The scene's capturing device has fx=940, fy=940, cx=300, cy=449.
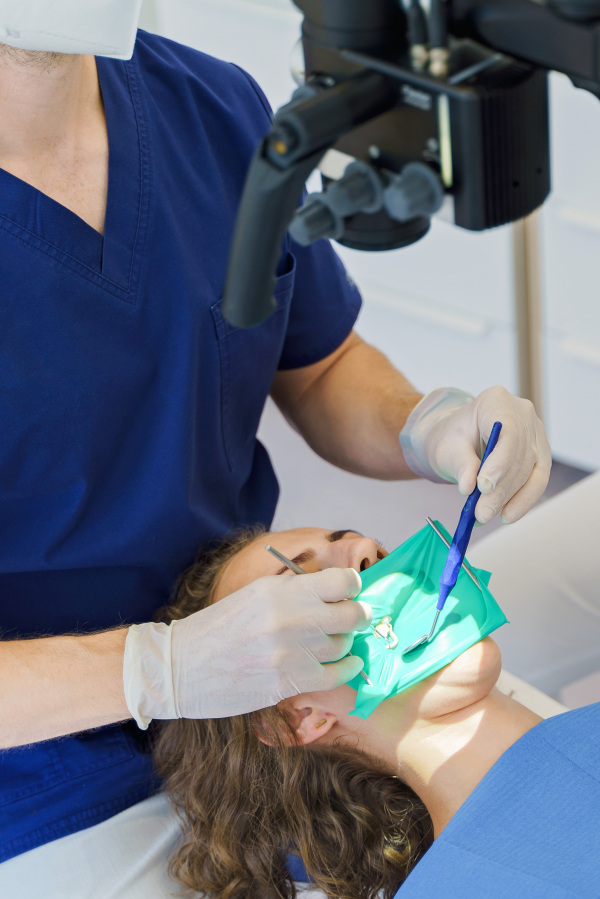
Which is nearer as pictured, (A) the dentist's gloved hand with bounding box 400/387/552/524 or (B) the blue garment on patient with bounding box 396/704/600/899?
(B) the blue garment on patient with bounding box 396/704/600/899

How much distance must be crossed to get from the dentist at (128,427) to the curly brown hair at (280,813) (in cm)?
10

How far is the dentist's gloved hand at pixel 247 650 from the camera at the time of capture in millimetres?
1144

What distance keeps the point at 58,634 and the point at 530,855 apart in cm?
71

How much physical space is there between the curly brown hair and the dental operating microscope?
847 mm

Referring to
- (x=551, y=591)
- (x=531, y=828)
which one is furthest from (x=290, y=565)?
(x=551, y=591)

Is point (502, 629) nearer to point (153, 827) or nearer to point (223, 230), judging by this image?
point (153, 827)

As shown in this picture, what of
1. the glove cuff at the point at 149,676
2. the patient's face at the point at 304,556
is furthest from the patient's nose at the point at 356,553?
the glove cuff at the point at 149,676

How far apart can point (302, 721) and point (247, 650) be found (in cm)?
26

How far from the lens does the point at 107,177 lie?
1.28 m

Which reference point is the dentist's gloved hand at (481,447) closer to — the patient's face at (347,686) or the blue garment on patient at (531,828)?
the patient's face at (347,686)

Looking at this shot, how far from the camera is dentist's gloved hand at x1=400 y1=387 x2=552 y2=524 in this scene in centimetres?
125

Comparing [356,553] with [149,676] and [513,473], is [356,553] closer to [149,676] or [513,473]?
[513,473]

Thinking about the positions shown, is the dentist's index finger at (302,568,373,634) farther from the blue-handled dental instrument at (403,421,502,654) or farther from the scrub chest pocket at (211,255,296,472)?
the scrub chest pocket at (211,255,296,472)

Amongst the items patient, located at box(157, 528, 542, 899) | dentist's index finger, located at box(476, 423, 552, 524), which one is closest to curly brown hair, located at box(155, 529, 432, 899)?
patient, located at box(157, 528, 542, 899)
